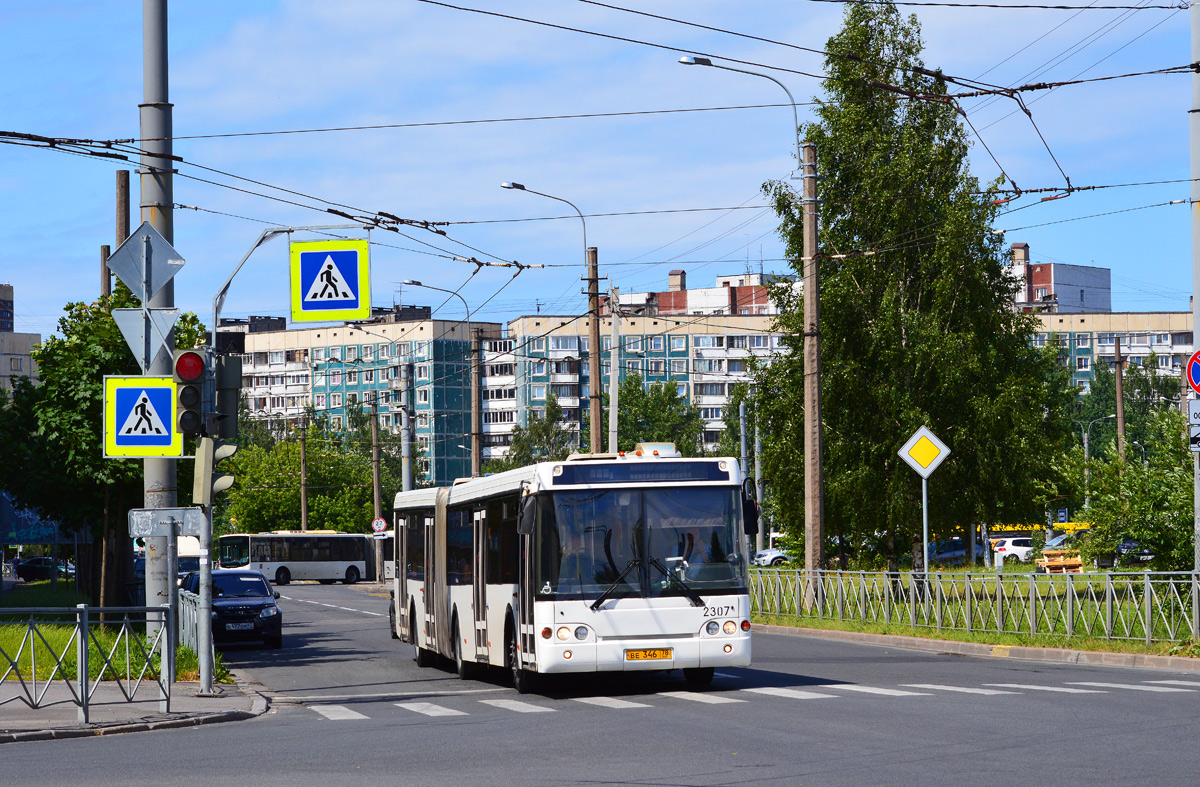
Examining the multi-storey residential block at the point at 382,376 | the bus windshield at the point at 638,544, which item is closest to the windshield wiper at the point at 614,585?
the bus windshield at the point at 638,544

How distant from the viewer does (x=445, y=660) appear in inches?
913

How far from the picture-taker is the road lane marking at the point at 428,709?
15.5m

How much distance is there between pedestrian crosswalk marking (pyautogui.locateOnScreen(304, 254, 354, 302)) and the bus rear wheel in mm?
4344

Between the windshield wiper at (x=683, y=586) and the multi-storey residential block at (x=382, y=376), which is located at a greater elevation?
the multi-storey residential block at (x=382, y=376)

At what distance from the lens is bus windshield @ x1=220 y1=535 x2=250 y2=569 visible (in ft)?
258

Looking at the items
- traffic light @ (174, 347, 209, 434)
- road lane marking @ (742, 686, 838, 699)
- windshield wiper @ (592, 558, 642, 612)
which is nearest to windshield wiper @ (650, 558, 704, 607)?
windshield wiper @ (592, 558, 642, 612)

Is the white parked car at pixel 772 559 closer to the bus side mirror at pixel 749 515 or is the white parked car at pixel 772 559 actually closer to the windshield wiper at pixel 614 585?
the bus side mirror at pixel 749 515

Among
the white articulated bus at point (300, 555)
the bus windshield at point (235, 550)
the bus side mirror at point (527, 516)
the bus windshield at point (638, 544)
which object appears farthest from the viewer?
the white articulated bus at point (300, 555)

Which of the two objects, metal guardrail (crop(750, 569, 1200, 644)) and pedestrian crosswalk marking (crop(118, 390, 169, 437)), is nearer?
pedestrian crosswalk marking (crop(118, 390, 169, 437))

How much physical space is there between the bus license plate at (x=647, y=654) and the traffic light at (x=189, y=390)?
5120 millimetres

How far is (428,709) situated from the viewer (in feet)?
53.0

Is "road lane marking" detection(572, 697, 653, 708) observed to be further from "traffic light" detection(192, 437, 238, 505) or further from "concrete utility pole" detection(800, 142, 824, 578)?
"concrete utility pole" detection(800, 142, 824, 578)

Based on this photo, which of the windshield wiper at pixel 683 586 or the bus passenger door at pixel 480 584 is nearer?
the windshield wiper at pixel 683 586

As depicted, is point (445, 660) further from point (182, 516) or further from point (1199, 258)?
point (1199, 258)
